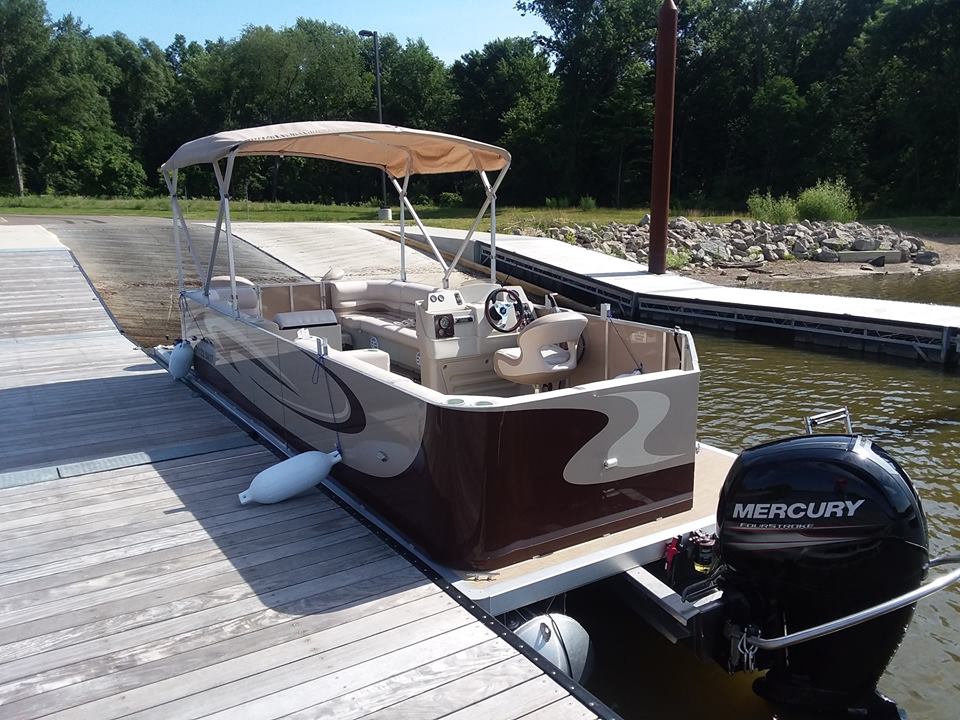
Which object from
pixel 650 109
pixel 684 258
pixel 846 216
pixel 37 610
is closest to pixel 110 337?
pixel 37 610

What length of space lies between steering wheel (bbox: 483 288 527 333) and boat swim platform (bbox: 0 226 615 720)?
197 centimetres

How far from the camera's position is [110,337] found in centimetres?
992

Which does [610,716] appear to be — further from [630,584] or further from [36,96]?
[36,96]

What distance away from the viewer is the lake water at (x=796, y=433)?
3.78 m

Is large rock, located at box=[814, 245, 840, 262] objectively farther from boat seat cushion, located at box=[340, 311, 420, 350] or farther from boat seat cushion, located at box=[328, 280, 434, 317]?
boat seat cushion, located at box=[340, 311, 420, 350]

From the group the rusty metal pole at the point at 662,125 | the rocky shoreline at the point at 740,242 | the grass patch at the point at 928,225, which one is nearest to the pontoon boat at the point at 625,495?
the rusty metal pole at the point at 662,125

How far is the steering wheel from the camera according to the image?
586 centimetres

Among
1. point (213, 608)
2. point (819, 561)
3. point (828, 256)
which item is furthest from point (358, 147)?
point (828, 256)

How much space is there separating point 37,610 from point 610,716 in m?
2.58

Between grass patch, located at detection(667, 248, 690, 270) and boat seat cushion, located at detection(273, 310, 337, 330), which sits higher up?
boat seat cushion, located at detection(273, 310, 337, 330)

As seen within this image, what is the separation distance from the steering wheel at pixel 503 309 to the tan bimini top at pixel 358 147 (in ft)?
3.92

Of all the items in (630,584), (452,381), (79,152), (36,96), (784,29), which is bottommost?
(630,584)

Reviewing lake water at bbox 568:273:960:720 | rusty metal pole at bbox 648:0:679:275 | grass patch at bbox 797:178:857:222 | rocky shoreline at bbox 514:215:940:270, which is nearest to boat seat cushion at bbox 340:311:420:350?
lake water at bbox 568:273:960:720

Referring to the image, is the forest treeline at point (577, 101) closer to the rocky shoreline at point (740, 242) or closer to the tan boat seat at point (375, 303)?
the rocky shoreline at point (740, 242)
